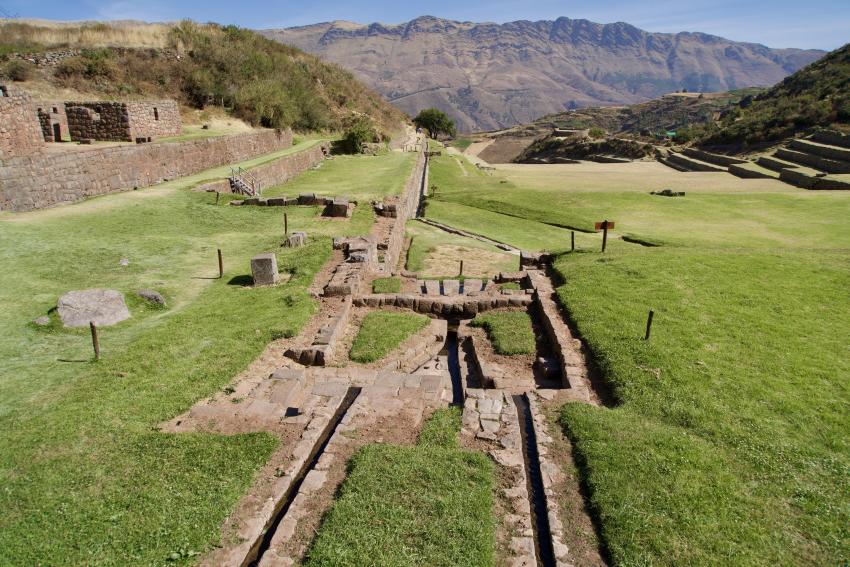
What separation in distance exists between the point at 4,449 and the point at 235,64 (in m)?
44.8

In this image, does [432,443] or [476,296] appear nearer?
[432,443]

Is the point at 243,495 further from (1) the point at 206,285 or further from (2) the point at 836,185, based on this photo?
(2) the point at 836,185

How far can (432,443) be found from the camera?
25.2 ft

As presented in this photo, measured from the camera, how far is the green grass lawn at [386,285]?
15141 mm

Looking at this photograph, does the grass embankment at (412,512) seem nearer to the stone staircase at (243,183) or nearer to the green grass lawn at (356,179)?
the green grass lawn at (356,179)

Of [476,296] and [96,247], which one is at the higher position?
[96,247]

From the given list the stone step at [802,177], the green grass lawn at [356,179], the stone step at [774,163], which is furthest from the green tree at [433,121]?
the stone step at [802,177]

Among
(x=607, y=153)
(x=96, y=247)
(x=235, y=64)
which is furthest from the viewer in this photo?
(x=607, y=153)

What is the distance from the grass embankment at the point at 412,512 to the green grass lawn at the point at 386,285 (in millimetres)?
7917

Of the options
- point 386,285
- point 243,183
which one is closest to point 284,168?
point 243,183

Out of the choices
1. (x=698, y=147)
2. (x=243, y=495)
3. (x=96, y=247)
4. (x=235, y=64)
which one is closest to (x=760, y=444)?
(x=243, y=495)

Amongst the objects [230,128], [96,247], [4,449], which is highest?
[230,128]

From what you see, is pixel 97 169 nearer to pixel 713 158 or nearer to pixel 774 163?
pixel 774 163

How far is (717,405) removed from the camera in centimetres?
809
